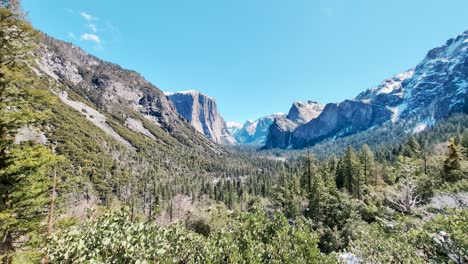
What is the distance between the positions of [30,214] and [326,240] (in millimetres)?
32702

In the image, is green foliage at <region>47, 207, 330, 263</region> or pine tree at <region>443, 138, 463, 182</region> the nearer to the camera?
green foliage at <region>47, 207, 330, 263</region>

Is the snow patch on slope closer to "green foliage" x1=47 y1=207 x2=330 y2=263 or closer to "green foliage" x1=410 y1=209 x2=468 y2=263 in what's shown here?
"green foliage" x1=47 y1=207 x2=330 y2=263

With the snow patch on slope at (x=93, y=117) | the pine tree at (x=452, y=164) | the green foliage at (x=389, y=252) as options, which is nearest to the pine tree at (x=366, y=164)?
the pine tree at (x=452, y=164)

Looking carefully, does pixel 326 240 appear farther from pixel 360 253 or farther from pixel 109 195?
pixel 109 195

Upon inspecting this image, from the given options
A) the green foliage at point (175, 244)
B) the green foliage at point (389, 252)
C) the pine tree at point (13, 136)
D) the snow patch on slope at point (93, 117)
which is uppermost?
the snow patch on slope at point (93, 117)

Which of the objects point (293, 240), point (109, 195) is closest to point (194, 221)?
point (293, 240)

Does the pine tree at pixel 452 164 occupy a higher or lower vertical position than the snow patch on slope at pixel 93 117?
lower

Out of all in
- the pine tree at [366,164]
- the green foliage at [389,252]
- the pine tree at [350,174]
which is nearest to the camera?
the green foliage at [389,252]

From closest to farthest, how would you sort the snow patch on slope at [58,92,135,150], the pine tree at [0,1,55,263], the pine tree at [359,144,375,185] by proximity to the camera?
the pine tree at [0,1,55,263], the pine tree at [359,144,375,185], the snow patch on slope at [58,92,135,150]

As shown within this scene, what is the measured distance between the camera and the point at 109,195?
329 ft

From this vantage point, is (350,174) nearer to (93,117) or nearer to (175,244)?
(175,244)

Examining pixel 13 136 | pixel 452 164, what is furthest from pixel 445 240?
pixel 452 164

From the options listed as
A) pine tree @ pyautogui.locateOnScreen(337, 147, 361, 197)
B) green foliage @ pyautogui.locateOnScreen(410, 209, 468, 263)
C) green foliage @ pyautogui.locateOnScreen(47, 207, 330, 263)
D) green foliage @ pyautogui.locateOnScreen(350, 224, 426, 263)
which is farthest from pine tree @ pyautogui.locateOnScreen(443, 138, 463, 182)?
green foliage @ pyautogui.locateOnScreen(47, 207, 330, 263)

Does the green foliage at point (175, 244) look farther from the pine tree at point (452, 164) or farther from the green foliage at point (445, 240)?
the pine tree at point (452, 164)
